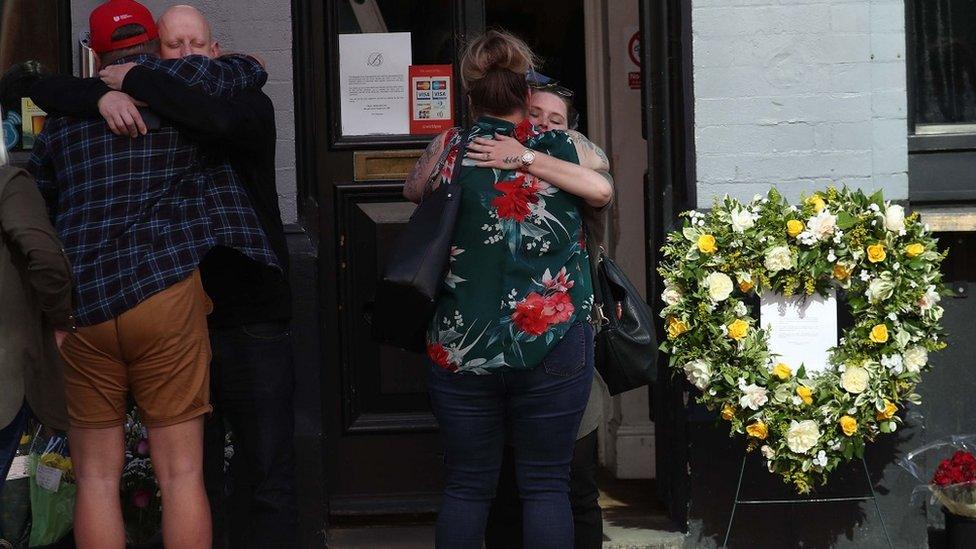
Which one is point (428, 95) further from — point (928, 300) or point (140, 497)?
point (928, 300)

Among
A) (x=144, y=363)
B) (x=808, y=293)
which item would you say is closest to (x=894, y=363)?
(x=808, y=293)

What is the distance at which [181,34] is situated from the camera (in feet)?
13.1

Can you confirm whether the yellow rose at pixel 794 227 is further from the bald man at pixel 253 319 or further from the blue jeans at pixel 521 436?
the bald man at pixel 253 319

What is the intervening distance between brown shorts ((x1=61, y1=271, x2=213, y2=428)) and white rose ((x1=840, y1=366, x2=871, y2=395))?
2.21 meters

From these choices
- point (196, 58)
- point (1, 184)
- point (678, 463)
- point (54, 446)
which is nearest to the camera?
point (1, 184)

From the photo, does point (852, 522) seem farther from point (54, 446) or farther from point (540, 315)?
point (54, 446)

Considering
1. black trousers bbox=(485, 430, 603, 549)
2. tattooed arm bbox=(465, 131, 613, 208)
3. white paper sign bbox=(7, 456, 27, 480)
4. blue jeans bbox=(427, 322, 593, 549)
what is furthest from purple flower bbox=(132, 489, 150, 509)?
tattooed arm bbox=(465, 131, 613, 208)

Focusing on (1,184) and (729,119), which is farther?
(729,119)

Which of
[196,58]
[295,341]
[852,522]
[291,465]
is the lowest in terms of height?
[852,522]

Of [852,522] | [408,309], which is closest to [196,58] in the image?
[408,309]

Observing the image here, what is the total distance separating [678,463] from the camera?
4957 millimetres

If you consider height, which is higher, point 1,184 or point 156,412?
point 1,184

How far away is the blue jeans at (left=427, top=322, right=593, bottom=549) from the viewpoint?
3531 mm

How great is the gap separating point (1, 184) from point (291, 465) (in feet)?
4.48
